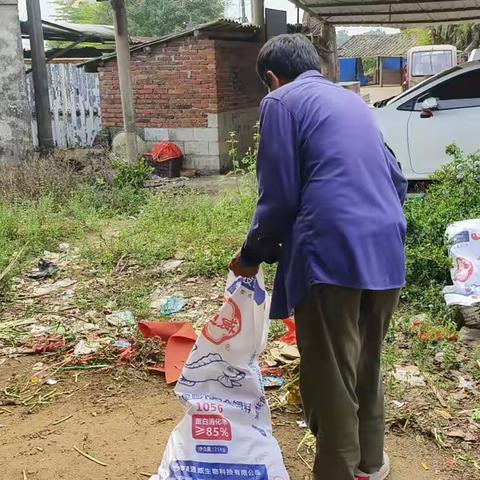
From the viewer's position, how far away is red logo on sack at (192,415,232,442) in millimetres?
2439

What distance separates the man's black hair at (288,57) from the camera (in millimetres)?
2314

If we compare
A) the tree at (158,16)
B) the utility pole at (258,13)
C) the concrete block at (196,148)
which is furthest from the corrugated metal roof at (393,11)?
the tree at (158,16)

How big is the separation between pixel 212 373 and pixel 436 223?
287 centimetres

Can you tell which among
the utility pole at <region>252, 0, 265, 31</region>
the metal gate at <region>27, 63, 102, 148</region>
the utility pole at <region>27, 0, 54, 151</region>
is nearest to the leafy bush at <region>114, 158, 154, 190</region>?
the utility pole at <region>27, 0, 54, 151</region>

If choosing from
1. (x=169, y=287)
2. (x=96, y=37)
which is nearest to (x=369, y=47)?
(x=96, y=37)

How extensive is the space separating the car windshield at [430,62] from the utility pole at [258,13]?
44.3 feet

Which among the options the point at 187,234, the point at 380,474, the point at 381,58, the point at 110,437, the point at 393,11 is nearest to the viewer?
the point at 380,474

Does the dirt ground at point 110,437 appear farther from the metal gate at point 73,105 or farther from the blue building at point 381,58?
the blue building at point 381,58

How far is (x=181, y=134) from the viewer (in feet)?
36.9

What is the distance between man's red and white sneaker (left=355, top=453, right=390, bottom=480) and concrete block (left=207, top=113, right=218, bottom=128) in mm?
8665

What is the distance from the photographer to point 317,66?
236cm

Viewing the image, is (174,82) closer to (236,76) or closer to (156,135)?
(156,135)

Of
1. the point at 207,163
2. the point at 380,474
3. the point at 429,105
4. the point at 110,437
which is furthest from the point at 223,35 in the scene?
the point at 380,474

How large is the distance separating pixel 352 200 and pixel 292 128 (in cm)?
31
